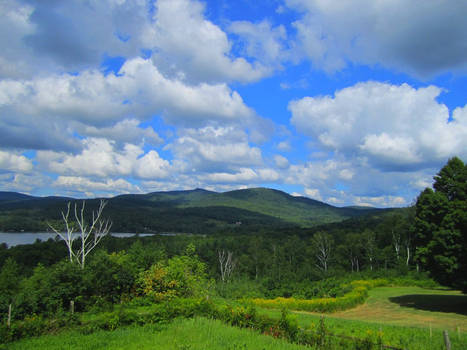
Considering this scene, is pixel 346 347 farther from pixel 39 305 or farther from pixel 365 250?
pixel 365 250

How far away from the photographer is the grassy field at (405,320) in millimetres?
11443

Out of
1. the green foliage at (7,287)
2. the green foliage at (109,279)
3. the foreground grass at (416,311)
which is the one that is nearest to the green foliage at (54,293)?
the green foliage at (7,287)

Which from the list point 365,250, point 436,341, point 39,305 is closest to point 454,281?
point 436,341

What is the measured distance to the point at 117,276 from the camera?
66.7 ft

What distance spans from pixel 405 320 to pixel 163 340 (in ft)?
53.5

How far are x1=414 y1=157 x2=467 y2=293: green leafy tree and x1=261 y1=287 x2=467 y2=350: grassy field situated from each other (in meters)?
2.79

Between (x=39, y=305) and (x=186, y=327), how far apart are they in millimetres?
8819

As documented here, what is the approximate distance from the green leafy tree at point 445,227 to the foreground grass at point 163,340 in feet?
50.0

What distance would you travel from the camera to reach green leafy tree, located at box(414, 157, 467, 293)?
19.8 metres

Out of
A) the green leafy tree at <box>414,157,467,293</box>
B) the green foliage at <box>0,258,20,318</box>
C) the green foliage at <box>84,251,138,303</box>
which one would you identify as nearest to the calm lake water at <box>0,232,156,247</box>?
the green foliage at <box>0,258,20,318</box>

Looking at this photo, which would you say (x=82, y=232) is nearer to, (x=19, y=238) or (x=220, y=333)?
(x=220, y=333)

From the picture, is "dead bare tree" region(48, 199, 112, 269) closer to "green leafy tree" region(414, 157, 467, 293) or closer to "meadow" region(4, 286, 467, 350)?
"meadow" region(4, 286, 467, 350)

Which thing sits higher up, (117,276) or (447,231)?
(447,231)

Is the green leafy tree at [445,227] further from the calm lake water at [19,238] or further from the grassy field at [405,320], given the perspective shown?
the calm lake water at [19,238]
